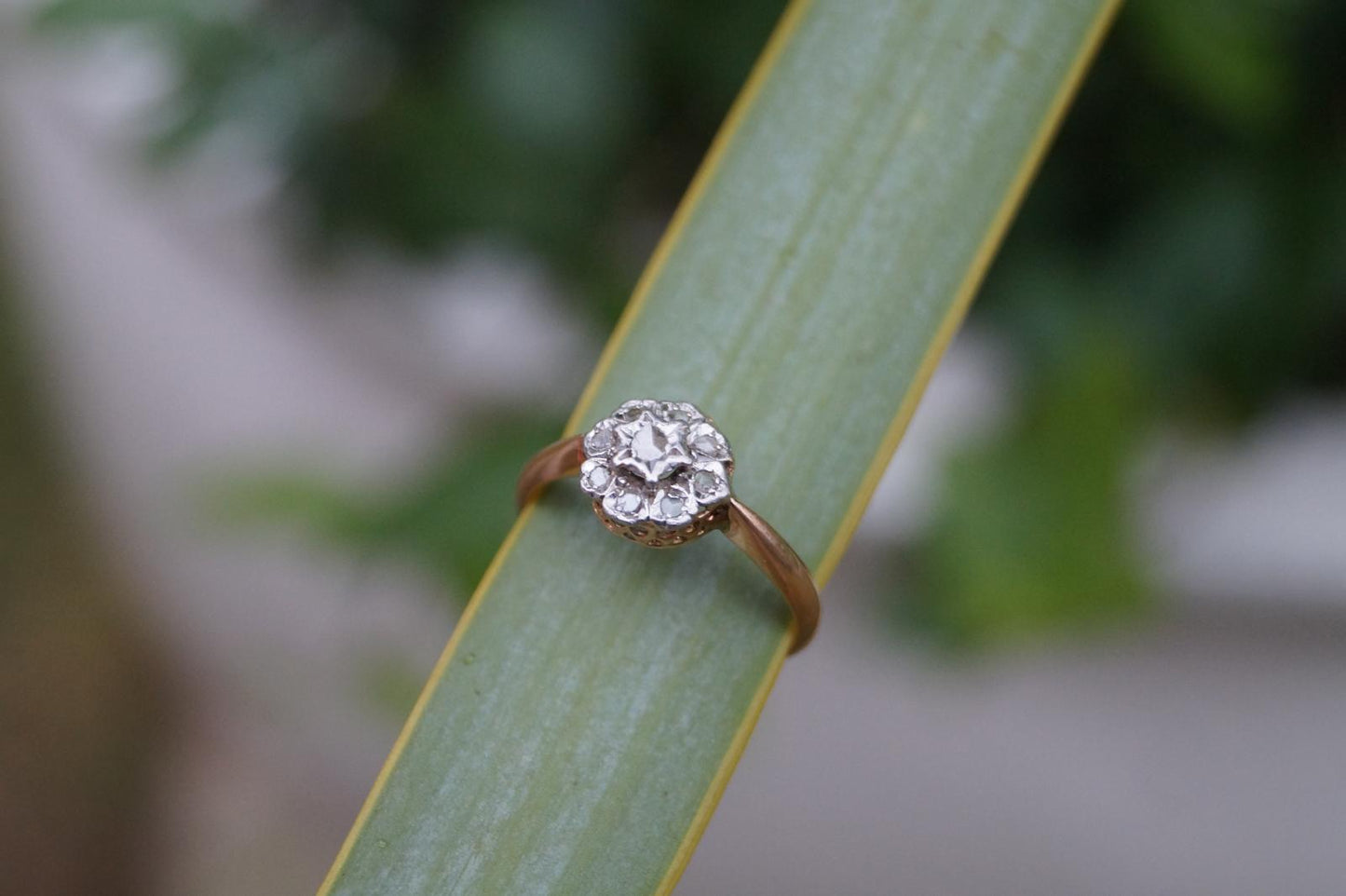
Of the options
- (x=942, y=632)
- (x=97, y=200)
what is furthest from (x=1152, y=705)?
(x=97, y=200)

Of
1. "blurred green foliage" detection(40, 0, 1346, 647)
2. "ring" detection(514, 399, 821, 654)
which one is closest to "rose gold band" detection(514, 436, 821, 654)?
"ring" detection(514, 399, 821, 654)

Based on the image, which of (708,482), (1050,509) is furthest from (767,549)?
(1050,509)

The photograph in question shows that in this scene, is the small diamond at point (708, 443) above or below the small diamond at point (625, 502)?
above

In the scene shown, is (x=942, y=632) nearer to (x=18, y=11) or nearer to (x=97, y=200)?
(x=18, y=11)

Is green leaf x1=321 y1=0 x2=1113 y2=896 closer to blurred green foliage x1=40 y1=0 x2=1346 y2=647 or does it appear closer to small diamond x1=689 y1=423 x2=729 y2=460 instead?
small diamond x1=689 y1=423 x2=729 y2=460

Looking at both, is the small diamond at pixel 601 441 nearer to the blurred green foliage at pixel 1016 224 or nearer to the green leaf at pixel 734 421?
the green leaf at pixel 734 421

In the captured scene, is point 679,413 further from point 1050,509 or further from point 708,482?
point 1050,509

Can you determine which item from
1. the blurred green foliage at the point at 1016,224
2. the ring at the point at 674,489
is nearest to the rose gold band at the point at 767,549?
the ring at the point at 674,489
